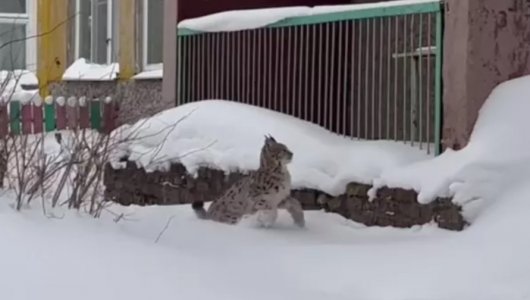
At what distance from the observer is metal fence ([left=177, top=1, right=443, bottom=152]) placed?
8906mm

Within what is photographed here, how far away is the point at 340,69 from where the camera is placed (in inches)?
399

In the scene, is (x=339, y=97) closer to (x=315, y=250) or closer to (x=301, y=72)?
(x=301, y=72)

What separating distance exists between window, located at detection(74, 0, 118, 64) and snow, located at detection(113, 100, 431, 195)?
519 centimetres

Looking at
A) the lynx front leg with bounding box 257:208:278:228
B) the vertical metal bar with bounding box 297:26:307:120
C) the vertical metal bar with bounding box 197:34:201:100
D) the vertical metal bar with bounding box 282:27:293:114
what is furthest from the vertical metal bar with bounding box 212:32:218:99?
the lynx front leg with bounding box 257:208:278:228

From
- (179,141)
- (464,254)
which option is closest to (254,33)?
(179,141)

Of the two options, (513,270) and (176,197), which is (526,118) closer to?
(513,270)

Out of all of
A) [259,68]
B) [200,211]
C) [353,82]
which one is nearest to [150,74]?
[259,68]

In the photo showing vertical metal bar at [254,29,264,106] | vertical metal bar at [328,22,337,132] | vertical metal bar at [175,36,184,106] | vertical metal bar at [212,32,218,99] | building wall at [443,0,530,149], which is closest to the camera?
building wall at [443,0,530,149]

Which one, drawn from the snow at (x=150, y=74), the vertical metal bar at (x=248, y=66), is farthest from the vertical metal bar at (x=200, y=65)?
the snow at (x=150, y=74)

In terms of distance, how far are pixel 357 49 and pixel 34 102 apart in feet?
21.7

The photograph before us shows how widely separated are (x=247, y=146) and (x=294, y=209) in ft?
5.64

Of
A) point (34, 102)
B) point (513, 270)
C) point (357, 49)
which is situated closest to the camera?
point (513, 270)

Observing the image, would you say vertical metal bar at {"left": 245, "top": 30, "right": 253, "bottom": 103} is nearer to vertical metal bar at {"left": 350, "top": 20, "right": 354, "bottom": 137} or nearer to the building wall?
vertical metal bar at {"left": 350, "top": 20, "right": 354, "bottom": 137}

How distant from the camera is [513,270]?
20.8 feet
